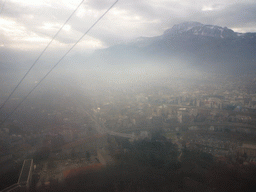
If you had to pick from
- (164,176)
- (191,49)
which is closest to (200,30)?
(191,49)

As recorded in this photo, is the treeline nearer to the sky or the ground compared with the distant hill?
nearer to the ground

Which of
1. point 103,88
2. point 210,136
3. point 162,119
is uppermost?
point 103,88

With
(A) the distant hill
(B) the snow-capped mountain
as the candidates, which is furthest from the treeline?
(B) the snow-capped mountain

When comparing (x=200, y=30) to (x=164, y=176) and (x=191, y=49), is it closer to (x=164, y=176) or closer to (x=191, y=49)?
(x=191, y=49)

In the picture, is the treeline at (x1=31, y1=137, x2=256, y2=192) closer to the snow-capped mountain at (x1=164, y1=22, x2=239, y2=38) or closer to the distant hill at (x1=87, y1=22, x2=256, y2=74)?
the distant hill at (x1=87, y1=22, x2=256, y2=74)

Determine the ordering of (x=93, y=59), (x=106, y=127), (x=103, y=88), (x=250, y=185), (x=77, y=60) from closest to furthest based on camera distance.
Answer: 1. (x=250, y=185)
2. (x=106, y=127)
3. (x=103, y=88)
4. (x=77, y=60)
5. (x=93, y=59)

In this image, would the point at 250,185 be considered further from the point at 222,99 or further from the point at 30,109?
the point at 30,109

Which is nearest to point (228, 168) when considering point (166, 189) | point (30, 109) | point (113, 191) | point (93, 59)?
point (166, 189)

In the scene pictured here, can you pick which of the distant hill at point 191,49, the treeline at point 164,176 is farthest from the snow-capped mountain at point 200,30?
the treeline at point 164,176

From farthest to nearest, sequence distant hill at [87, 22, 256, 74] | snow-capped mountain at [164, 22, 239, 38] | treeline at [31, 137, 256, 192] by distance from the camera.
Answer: snow-capped mountain at [164, 22, 239, 38] → distant hill at [87, 22, 256, 74] → treeline at [31, 137, 256, 192]
